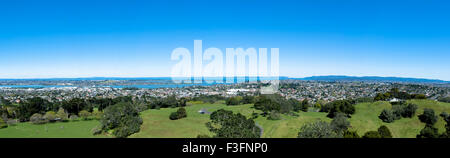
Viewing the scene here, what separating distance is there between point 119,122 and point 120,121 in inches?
35.1

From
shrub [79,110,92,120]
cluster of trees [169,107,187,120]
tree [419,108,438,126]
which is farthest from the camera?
shrub [79,110,92,120]

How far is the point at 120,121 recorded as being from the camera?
35.7m

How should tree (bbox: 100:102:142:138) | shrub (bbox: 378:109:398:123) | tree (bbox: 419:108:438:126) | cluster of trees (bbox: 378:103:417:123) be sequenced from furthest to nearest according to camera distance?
cluster of trees (bbox: 378:103:417:123), shrub (bbox: 378:109:398:123), tree (bbox: 419:108:438:126), tree (bbox: 100:102:142:138)

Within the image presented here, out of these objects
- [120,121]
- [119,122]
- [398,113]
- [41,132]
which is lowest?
[41,132]

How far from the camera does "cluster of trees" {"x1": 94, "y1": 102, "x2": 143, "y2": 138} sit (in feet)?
100

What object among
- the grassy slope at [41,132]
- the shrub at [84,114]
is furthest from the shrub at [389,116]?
the shrub at [84,114]

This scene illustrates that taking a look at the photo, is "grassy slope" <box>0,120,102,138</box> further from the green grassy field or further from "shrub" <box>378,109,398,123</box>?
"shrub" <box>378,109,398,123</box>

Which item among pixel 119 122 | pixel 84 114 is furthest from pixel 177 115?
pixel 84 114

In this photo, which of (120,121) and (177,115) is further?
(177,115)

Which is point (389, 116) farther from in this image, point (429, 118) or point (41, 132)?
point (41, 132)

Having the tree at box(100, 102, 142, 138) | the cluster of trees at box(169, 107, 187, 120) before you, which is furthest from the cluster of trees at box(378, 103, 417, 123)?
the tree at box(100, 102, 142, 138)

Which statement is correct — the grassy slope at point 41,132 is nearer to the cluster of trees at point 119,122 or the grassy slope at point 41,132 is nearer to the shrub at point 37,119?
the shrub at point 37,119
